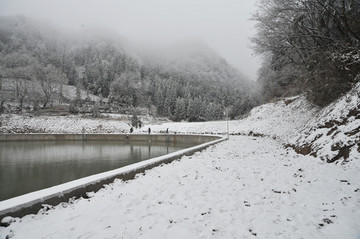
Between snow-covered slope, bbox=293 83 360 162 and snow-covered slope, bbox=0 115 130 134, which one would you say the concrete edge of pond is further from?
snow-covered slope, bbox=0 115 130 134

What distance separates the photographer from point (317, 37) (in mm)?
10102

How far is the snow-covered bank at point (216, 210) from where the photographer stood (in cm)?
264

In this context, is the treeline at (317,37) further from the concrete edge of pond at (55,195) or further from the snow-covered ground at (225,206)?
the concrete edge of pond at (55,195)

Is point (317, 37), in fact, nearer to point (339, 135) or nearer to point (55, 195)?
point (339, 135)

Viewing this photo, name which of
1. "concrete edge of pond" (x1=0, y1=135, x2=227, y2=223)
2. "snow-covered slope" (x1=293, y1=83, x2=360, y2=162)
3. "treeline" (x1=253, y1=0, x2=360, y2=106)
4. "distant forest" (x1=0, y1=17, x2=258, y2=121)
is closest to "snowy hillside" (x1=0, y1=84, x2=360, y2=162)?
"snow-covered slope" (x1=293, y1=83, x2=360, y2=162)

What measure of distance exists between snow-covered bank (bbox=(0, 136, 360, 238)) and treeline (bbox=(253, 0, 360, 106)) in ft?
20.6

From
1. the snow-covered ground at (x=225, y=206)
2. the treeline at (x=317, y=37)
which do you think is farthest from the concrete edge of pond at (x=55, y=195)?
the treeline at (x=317, y=37)

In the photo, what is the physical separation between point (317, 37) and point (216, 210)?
1138 centimetres

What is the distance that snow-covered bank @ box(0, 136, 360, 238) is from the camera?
264 centimetres

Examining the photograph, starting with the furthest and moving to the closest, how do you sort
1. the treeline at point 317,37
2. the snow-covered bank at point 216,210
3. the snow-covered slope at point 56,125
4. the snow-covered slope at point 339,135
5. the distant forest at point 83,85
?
the distant forest at point 83,85, the snow-covered slope at point 56,125, the treeline at point 317,37, the snow-covered slope at point 339,135, the snow-covered bank at point 216,210

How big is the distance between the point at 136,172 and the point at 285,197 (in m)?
4.43

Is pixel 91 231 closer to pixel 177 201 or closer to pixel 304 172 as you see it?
pixel 177 201

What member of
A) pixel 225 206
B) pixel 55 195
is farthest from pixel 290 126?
pixel 55 195

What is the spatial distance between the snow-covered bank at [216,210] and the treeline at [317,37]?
6284 mm
